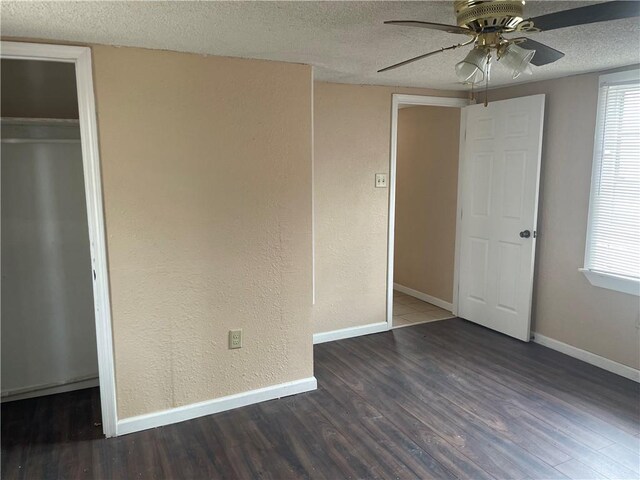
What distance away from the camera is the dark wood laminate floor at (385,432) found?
2268 mm

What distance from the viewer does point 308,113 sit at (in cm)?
287

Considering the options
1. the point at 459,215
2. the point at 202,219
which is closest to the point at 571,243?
the point at 459,215

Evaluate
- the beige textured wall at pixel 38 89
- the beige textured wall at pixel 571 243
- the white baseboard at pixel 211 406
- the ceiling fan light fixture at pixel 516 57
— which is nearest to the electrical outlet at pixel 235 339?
the white baseboard at pixel 211 406

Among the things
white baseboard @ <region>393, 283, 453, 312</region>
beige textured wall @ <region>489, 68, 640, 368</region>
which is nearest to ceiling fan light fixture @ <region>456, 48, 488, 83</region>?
beige textured wall @ <region>489, 68, 640, 368</region>

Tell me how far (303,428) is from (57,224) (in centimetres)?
198

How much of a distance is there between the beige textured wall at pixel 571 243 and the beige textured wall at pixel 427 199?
94 centimetres

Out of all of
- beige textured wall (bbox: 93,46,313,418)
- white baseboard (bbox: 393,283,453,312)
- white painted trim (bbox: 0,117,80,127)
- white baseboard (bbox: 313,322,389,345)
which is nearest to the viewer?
beige textured wall (bbox: 93,46,313,418)

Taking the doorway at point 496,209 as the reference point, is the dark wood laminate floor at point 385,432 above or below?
below

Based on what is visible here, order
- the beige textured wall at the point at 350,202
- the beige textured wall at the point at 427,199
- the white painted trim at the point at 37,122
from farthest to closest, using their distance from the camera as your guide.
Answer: the beige textured wall at the point at 427,199
the beige textured wall at the point at 350,202
the white painted trim at the point at 37,122

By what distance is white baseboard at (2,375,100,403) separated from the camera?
9.48 feet

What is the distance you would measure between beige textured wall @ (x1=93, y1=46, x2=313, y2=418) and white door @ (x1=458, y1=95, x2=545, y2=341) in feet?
6.23

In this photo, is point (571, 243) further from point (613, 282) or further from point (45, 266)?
point (45, 266)

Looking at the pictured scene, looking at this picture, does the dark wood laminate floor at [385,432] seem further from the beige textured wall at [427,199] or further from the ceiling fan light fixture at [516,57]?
the ceiling fan light fixture at [516,57]

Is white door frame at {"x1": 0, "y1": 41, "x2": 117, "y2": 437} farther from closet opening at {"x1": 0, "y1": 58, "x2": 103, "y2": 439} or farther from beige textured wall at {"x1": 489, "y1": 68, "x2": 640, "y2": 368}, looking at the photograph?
beige textured wall at {"x1": 489, "y1": 68, "x2": 640, "y2": 368}
